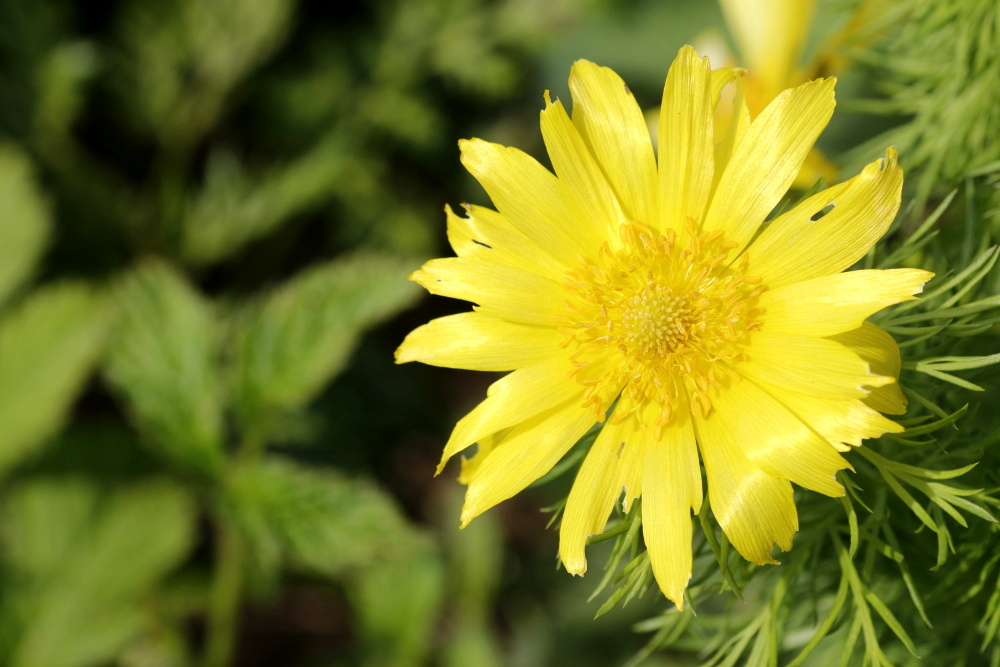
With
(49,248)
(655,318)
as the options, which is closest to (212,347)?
(49,248)

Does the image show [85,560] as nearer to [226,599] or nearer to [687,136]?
[226,599]

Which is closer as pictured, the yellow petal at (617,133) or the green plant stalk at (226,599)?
the yellow petal at (617,133)

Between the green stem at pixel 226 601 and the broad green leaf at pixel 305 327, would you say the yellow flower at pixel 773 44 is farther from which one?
the green stem at pixel 226 601

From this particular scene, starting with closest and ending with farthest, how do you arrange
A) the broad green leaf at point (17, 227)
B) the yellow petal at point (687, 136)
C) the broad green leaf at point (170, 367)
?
the yellow petal at point (687, 136) < the broad green leaf at point (170, 367) < the broad green leaf at point (17, 227)

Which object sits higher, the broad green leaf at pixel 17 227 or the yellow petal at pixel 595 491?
the broad green leaf at pixel 17 227

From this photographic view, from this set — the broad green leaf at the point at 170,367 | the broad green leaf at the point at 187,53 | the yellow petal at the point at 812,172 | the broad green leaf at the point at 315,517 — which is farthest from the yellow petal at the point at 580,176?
the broad green leaf at the point at 187,53

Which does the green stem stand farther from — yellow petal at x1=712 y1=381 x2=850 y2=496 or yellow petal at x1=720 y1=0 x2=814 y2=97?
yellow petal at x1=720 y1=0 x2=814 y2=97

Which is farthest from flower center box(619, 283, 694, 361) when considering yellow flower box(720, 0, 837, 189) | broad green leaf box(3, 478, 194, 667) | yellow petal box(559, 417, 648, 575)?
broad green leaf box(3, 478, 194, 667)

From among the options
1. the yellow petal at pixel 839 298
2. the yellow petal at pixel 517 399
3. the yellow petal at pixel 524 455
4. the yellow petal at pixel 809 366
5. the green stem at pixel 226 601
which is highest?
the yellow petal at pixel 517 399
